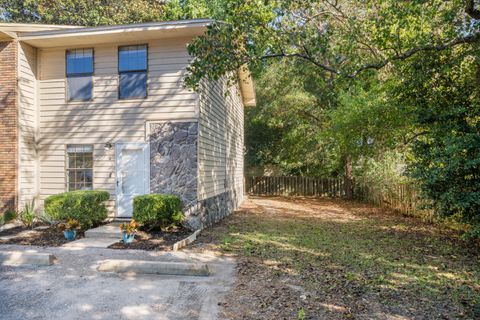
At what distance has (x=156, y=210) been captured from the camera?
8.05 meters

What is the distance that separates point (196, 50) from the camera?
22.5 feet

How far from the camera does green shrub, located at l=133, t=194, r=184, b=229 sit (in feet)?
26.4

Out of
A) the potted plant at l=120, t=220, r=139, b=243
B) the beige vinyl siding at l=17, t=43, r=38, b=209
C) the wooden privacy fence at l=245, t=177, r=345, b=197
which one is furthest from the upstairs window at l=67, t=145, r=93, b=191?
the wooden privacy fence at l=245, t=177, r=345, b=197

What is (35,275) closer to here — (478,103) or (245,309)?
(245,309)

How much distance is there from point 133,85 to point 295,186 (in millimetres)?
13323

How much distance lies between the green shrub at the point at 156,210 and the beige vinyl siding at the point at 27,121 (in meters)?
3.65

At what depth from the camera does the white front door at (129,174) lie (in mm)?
9234

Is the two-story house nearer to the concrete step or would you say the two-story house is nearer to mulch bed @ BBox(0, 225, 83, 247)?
mulch bed @ BBox(0, 225, 83, 247)

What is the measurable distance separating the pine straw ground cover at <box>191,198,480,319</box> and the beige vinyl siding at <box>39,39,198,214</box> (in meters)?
3.45

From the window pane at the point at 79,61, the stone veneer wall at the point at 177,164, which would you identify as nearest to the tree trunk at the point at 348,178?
the stone veneer wall at the point at 177,164

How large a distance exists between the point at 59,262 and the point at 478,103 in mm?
8790

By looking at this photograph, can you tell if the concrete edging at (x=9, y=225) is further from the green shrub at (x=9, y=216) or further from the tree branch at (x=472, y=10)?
the tree branch at (x=472, y=10)

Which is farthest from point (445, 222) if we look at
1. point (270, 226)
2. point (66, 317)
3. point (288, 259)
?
point (66, 317)

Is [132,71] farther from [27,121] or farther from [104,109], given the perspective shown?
[27,121]
